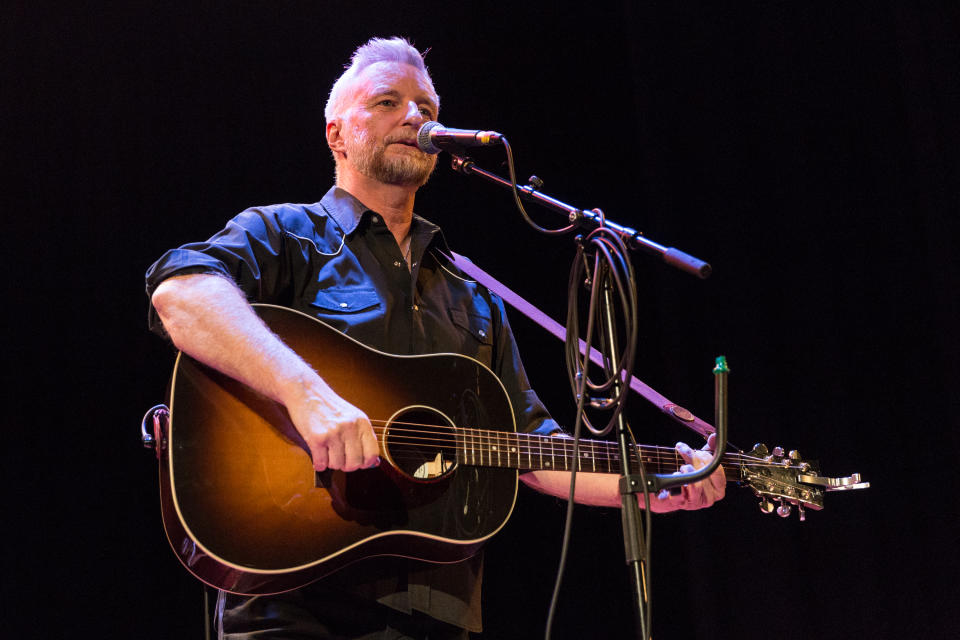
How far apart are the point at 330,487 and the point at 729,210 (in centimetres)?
328

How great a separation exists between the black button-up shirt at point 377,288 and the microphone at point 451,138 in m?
0.50

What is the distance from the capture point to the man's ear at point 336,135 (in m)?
3.06

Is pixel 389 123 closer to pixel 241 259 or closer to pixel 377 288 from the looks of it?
pixel 377 288

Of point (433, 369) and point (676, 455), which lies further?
point (676, 455)

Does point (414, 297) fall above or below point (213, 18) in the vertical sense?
below

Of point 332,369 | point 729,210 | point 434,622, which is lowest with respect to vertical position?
point 434,622

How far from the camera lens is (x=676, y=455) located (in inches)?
102

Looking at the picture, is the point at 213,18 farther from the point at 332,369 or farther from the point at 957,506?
the point at 957,506

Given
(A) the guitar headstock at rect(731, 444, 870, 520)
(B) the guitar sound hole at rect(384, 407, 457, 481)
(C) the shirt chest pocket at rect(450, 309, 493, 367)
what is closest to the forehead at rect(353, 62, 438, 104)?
(C) the shirt chest pocket at rect(450, 309, 493, 367)

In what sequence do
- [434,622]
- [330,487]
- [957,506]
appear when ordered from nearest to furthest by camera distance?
[330,487] < [434,622] < [957,506]

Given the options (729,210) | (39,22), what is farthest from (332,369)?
(729,210)

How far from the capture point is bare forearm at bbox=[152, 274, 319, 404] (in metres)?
1.91

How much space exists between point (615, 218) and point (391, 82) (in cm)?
231

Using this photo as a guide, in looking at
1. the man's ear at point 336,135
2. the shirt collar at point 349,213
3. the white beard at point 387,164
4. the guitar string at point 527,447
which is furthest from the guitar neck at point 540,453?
the man's ear at point 336,135
